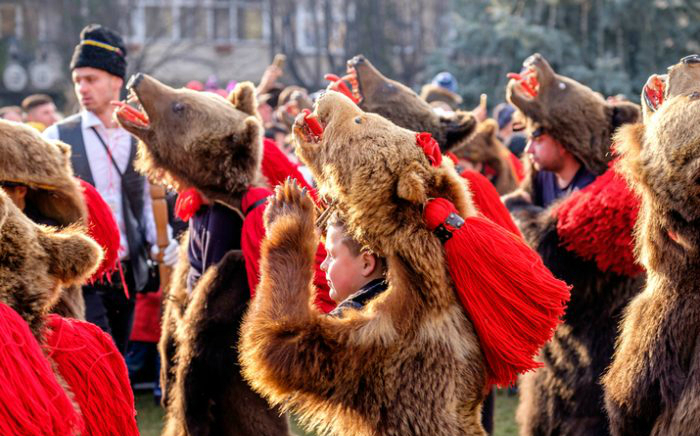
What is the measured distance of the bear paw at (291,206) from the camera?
3.04m

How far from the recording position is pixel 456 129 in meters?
5.38

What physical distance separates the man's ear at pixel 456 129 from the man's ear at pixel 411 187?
2.29 m

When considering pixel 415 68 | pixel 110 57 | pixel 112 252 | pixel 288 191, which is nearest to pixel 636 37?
pixel 415 68

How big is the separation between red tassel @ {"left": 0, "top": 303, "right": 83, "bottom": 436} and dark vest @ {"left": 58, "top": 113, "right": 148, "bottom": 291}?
318cm

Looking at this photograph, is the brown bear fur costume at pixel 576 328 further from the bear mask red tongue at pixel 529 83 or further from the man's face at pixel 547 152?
the bear mask red tongue at pixel 529 83

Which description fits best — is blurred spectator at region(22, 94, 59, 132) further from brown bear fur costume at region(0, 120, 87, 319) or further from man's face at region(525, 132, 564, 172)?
brown bear fur costume at region(0, 120, 87, 319)

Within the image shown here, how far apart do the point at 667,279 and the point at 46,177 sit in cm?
228

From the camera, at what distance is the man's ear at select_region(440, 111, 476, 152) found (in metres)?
5.38

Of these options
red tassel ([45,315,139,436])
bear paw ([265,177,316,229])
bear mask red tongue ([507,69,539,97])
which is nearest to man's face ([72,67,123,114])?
bear mask red tongue ([507,69,539,97])

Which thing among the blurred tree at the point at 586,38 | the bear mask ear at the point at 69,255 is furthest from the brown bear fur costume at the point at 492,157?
the blurred tree at the point at 586,38

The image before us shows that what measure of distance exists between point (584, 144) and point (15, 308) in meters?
3.52

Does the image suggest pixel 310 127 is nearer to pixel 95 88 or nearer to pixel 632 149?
pixel 632 149

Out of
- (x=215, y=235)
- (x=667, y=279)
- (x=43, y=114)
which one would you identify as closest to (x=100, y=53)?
(x=215, y=235)

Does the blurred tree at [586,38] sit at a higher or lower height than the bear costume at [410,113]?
lower
